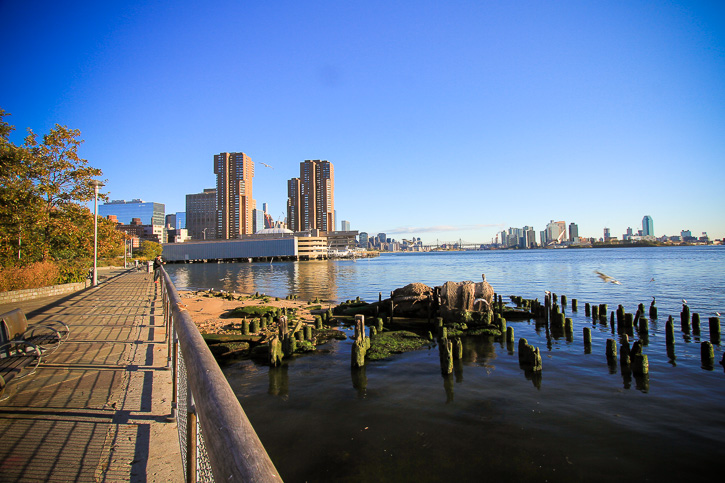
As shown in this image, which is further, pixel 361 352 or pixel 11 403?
pixel 361 352

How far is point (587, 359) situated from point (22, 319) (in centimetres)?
1806

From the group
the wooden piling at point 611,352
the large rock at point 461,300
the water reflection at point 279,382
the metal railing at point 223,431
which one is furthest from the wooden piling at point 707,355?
the metal railing at point 223,431

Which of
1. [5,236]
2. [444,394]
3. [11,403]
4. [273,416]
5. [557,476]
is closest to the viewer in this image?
[11,403]

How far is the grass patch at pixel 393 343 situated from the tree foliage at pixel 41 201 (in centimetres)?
2131

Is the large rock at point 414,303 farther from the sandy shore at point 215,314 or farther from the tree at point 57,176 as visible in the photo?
the tree at point 57,176

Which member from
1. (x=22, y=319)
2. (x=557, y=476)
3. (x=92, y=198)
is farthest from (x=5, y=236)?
(x=557, y=476)

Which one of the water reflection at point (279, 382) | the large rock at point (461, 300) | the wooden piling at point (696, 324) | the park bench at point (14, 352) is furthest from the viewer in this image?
the large rock at point (461, 300)

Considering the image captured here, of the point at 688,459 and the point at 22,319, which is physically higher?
the point at 22,319

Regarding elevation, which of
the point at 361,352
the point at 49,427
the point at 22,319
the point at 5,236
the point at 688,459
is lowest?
the point at 688,459

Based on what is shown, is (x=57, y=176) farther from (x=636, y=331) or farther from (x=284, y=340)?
(x=636, y=331)

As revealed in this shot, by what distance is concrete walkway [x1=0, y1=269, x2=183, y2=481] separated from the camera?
4.20 meters

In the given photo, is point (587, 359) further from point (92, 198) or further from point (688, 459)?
point (92, 198)

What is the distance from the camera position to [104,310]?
602 inches

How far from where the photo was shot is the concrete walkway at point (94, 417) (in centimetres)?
420
